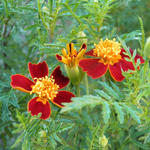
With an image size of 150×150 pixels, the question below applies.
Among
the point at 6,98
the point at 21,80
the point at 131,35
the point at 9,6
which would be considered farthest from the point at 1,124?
the point at 131,35

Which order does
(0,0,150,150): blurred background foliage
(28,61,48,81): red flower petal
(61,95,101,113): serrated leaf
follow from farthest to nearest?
(28,61,48,81): red flower petal, (0,0,150,150): blurred background foliage, (61,95,101,113): serrated leaf

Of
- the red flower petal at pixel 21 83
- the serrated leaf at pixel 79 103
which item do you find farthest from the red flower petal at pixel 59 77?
the serrated leaf at pixel 79 103

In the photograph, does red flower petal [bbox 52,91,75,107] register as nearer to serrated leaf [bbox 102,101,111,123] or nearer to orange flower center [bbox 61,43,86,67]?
orange flower center [bbox 61,43,86,67]

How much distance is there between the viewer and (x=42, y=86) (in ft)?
3.43

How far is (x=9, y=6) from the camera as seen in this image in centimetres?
122

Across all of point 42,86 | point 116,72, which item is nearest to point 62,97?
point 42,86

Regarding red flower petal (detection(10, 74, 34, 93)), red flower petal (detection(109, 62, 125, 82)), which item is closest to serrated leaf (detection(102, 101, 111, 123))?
red flower petal (detection(109, 62, 125, 82))

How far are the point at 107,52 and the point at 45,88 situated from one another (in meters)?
0.30

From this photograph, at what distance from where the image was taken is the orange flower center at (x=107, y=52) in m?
1.08

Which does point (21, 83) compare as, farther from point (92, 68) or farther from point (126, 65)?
point (126, 65)

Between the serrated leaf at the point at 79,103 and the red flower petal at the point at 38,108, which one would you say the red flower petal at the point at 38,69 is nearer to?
the red flower petal at the point at 38,108

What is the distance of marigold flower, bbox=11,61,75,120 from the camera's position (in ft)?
3.12

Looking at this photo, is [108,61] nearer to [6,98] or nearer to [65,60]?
[65,60]

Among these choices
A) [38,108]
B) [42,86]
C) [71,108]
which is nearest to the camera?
[71,108]
